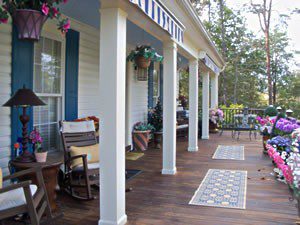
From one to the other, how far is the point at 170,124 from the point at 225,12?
14215 mm

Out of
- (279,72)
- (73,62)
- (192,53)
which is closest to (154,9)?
(73,62)

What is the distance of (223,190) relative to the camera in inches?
153

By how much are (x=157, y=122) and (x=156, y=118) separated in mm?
119

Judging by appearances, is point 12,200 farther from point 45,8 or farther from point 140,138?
point 140,138

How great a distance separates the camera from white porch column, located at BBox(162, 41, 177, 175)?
4645 mm

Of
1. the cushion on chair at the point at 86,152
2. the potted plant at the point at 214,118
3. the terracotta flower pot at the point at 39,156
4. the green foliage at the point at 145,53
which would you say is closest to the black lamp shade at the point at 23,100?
the terracotta flower pot at the point at 39,156

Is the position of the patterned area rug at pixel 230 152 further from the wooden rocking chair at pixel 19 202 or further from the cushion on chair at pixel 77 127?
the wooden rocking chair at pixel 19 202

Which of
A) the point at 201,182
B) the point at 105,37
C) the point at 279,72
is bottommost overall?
the point at 201,182

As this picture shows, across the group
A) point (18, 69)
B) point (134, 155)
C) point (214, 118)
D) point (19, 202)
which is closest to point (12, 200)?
point (19, 202)

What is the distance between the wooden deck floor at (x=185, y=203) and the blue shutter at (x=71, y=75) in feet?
4.34

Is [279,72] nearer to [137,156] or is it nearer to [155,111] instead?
[155,111]

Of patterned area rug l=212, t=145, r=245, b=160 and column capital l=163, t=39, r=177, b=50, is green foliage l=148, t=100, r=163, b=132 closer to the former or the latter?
patterned area rug l=212, t=145, r=245, b=160

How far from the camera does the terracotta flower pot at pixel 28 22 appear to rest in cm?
235

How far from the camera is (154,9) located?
304 cm
